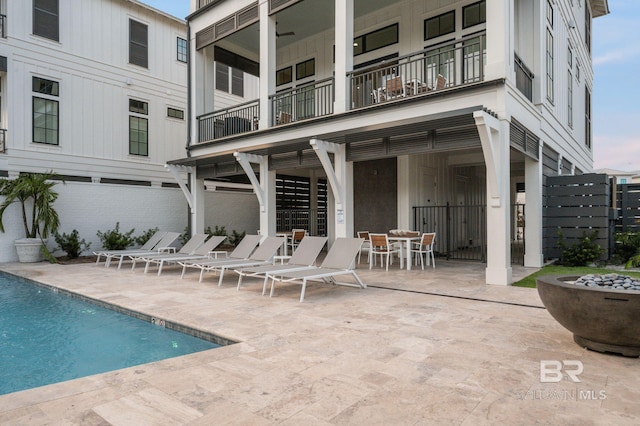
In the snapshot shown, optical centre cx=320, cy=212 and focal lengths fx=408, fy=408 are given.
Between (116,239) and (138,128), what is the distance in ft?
15.3

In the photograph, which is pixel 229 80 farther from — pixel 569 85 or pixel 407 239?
pixel 569 85

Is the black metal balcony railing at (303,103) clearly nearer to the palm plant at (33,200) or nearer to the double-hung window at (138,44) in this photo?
the double-hung window at (138,44)

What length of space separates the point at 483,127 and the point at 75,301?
772 cm

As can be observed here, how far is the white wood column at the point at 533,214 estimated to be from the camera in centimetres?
1005

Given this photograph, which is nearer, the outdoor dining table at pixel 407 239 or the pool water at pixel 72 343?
the pool water at pixel 72 343

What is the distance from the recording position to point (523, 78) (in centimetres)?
937

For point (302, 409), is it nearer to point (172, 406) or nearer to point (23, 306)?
point (172, 406)

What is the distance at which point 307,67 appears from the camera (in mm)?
14836

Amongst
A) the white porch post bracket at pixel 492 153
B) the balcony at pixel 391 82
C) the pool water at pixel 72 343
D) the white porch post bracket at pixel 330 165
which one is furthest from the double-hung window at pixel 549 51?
the pool water at pixel 72 343

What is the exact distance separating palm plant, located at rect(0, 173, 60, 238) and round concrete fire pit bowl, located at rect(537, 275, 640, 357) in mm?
13434

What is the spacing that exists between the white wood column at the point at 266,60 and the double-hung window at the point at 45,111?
294 inches

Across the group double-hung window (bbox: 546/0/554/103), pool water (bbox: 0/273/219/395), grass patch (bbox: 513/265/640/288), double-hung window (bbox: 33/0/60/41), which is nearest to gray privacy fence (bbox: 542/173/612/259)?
grass patch (bbox: 513/265/640/288)

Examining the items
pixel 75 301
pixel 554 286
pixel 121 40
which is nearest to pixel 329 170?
pixel 75 301

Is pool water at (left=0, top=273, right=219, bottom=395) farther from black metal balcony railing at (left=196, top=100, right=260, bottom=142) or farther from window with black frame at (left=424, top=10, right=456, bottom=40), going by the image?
window with black frame at (left=424, top=10, right=456, bottom=40)
